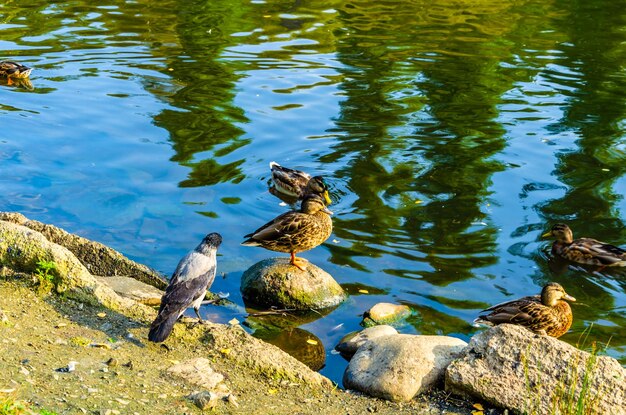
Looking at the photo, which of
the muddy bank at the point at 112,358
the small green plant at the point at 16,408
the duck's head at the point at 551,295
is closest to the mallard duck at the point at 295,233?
the muddy bank at the point at 112,358

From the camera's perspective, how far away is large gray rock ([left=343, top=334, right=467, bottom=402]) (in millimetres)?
7715

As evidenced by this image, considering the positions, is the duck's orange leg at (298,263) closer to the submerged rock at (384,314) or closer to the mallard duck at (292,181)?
the submerged rock at (384,314)

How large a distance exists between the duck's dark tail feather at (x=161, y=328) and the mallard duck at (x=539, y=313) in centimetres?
340

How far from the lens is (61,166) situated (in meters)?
13.8

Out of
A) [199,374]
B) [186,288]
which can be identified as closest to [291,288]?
[186,288]

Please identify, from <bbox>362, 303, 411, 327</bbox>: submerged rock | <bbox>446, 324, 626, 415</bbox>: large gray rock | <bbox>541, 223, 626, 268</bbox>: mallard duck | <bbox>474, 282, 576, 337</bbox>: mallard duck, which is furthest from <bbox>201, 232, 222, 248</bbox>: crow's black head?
<bbox>541, 223, 626, 268</bbox>: mallard duck

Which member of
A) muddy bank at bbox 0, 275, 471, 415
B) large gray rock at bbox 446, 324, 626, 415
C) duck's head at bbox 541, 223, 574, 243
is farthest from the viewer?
duck's head at bbox 541, 223, 574, 243

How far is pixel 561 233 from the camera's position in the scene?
11.2 meters

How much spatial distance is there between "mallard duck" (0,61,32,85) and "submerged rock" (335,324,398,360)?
11.3 m

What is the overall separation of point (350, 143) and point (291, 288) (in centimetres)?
536

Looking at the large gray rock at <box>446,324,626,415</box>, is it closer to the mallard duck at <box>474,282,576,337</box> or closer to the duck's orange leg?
the mallard duck at <box>474,282,576,337</box>

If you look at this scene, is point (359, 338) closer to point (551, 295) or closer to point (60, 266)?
point (551, 295)

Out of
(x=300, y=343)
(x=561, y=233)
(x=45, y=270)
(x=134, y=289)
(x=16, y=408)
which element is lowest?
(x=561, y=233)

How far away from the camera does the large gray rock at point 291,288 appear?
32.1 feet
